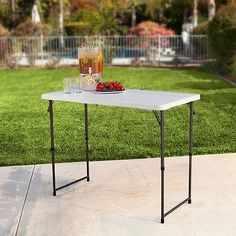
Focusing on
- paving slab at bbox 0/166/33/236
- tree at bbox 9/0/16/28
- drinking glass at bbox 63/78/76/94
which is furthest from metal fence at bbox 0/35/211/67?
drinking glass at bbox 63/78/76/94

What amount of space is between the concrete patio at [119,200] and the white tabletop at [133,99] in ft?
3.30

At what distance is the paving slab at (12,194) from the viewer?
13.7 ft

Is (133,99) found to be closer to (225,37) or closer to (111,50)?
(225,37)

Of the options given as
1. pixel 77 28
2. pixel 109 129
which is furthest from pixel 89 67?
pixel 77 28

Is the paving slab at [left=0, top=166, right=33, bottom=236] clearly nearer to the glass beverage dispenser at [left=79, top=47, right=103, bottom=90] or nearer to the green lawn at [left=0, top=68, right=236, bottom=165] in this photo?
the green lawn at [left=0, top=68, right=236, bottom=165]

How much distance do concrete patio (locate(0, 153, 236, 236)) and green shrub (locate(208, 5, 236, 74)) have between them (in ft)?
34.9

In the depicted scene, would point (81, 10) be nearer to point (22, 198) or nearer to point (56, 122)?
point (56, 122)

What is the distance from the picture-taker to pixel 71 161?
6.14 metres

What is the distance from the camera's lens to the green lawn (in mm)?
6484

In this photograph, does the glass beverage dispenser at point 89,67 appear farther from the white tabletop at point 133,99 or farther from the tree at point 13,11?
the tree at point 13,11

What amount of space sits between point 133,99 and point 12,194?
1.70 meters

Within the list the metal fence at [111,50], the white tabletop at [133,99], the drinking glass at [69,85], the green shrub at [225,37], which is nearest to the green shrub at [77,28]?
the metal fence at [111,50]

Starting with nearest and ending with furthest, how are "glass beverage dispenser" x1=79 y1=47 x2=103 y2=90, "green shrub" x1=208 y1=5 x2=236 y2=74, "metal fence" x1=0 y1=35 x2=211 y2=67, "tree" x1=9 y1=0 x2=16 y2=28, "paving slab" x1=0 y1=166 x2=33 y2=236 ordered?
"paving slab" x1=0 y1=166 x2=33 y2=236 → "glass beverage dispenser" x1=79 y1=47 x2=103 y2=90 → "green shrub" x1=208 y1=5 x2=236 y2=74 → "metal fence" x1=0 y1=35 x2=211 y2=67 → "tree" x1=9 y1=0 x2=16 y2=28

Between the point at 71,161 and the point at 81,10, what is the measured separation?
2859 centimetres
